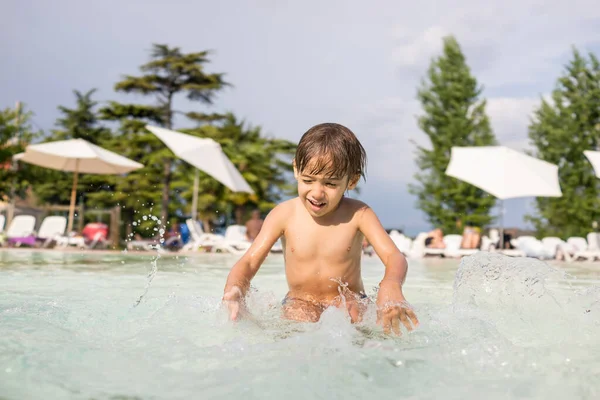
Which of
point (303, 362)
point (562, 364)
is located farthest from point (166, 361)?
point (562, 364)

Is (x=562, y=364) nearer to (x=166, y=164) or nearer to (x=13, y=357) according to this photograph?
(x=13, y=357)

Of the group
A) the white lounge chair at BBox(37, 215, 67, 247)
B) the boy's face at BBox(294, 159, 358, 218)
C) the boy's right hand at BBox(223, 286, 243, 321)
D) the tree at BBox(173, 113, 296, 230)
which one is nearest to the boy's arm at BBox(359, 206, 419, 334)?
the boy's face at BBox(294, 159, 358, 218)

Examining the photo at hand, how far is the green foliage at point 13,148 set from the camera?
1877 cm

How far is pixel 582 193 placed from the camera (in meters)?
23.0

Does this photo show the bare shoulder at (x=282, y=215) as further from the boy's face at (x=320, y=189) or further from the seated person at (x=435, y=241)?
the seated person at (x=435, y=241)

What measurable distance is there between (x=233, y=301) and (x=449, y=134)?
78.1 ft

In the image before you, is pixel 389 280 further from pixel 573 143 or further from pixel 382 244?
pixel 573 143

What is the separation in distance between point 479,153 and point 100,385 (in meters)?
13.9

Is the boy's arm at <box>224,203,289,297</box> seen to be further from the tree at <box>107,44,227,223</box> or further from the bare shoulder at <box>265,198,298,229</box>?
the tree at <box>107,44,227,223</box>

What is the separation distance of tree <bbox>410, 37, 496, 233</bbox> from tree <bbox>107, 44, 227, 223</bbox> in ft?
33.0

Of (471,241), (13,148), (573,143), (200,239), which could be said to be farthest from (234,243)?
(573,143)

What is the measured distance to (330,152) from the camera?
2.46 metres


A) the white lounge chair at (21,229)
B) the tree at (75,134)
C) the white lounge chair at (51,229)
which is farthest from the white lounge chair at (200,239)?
the tree at (75,134)

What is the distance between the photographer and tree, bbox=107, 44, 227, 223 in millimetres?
23734
